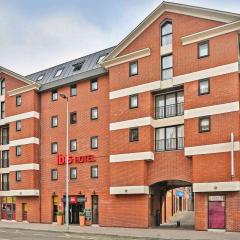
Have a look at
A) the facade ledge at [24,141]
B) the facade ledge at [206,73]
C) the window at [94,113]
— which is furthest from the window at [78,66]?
the facade ledge at [206,73]

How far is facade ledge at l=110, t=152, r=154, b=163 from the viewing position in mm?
35228

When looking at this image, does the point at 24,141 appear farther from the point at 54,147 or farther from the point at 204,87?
the point at 204,87

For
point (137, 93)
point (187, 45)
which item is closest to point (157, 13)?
point (187, 45)

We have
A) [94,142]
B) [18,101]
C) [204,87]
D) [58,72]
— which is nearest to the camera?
[204,87]

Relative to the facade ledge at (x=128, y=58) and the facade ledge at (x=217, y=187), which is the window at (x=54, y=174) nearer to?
the facade ledge at (x=128, y=58)

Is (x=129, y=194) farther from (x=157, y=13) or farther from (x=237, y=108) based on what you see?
(x=157, y=13)

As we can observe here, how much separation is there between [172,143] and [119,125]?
492 centimetres

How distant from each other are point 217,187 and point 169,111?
24.2ft

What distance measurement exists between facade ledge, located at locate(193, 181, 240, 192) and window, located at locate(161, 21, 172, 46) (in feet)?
36.8

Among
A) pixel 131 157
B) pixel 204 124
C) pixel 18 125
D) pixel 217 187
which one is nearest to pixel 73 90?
pixel 18 125

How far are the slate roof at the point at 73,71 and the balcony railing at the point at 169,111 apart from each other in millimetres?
6704

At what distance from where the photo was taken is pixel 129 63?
37.5 meters

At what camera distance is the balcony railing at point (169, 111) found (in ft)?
114

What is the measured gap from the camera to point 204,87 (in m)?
32.9
